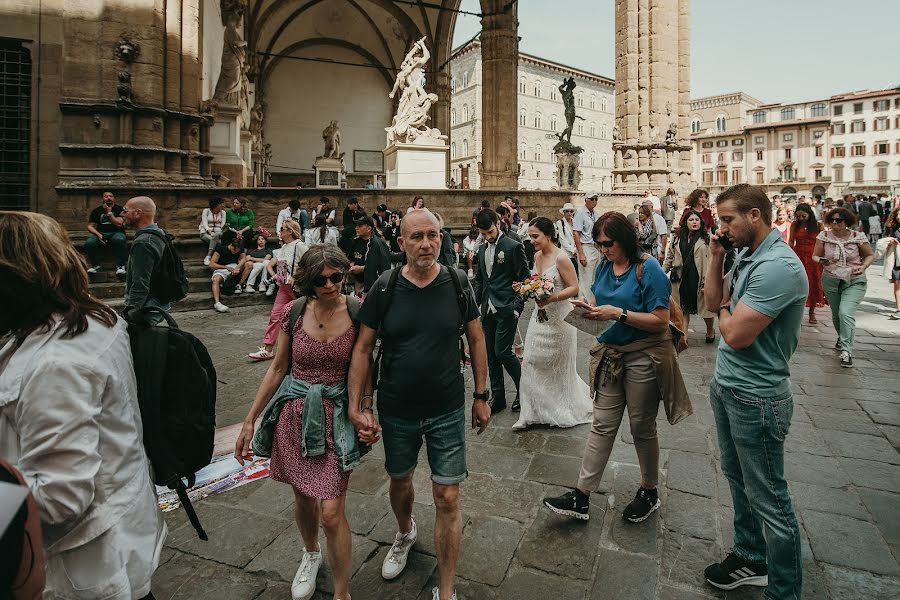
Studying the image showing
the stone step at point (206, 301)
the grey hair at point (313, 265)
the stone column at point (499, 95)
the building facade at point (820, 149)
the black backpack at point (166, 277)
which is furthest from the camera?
the building facade at point (820, 149)

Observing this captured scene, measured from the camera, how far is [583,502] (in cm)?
288

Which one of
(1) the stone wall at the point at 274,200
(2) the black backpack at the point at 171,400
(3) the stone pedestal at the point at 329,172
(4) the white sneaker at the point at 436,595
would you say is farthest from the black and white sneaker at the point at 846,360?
(3) the stone pedestal at the point at 329,172

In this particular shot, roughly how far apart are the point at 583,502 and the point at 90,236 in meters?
8.90

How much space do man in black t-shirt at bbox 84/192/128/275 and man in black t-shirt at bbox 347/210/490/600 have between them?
7.99 m

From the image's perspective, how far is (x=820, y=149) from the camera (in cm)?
6147

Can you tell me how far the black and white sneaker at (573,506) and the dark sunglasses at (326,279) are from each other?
1709mm

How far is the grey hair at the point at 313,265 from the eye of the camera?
2166 millimetres

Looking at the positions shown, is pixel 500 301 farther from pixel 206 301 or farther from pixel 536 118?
pixel 536 118

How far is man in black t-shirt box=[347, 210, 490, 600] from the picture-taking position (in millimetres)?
2232

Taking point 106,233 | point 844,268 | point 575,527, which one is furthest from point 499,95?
point 575,527

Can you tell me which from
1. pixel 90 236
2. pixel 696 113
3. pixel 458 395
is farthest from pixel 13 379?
pixel 696 113

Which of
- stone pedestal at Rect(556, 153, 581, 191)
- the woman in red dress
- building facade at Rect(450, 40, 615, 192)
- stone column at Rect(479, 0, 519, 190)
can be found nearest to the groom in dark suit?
the woman in red dress

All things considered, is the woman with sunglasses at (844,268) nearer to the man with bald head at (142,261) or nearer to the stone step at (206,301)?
the man with bald head at (142,261)

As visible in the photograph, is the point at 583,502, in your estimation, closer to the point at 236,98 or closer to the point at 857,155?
the point at 236,98
